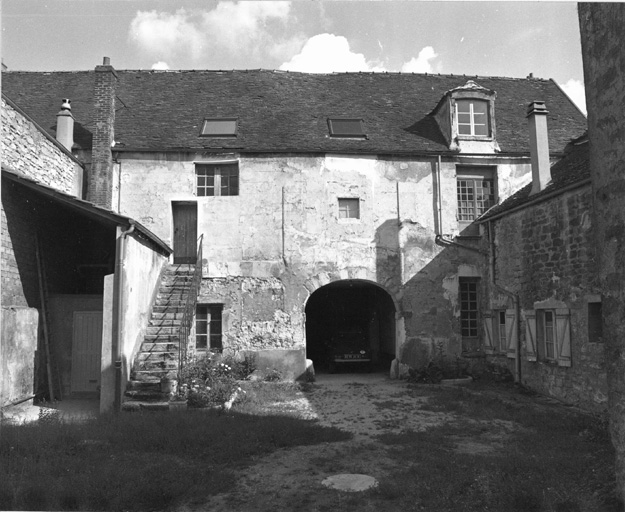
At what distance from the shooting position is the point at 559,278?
38.7ft

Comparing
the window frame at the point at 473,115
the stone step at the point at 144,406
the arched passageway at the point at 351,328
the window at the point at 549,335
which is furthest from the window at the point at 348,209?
the stone step at the point at 144,406

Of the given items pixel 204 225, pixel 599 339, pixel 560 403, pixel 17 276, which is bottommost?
pixel 560 403

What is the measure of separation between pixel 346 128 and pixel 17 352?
1092cm

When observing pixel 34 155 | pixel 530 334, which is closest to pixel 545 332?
pixel 530 334

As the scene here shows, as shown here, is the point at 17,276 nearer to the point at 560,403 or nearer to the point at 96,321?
the point at 96,321

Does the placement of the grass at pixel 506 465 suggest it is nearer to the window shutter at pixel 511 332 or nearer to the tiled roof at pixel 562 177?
the window shutter at pixel 511 332

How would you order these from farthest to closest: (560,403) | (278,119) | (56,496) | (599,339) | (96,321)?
(278,119) → (96,321) → (560,403) → (599,339) → (56,496)

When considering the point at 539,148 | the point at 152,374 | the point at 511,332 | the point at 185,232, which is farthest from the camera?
the point at 185,232

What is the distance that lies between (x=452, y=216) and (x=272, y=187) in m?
5.40

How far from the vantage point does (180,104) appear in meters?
17.5

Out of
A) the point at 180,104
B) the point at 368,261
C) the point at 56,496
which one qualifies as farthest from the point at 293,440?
the point at 180,104

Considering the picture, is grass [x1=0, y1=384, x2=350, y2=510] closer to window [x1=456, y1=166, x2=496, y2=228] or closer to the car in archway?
the car in archway

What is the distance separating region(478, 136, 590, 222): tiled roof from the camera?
1168 cm

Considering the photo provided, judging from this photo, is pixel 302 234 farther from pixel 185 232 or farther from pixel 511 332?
pixel 511 332
